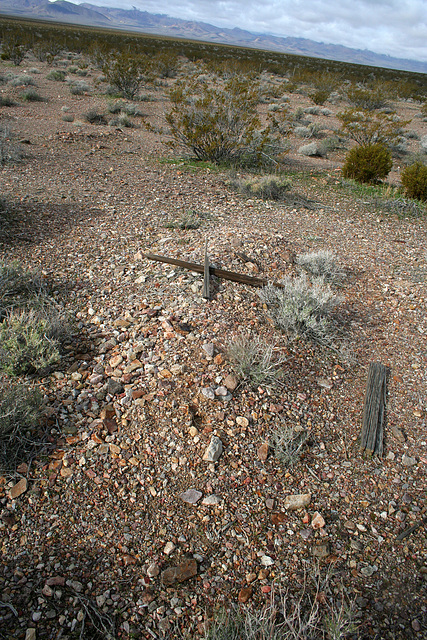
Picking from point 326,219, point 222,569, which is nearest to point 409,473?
point 222,569

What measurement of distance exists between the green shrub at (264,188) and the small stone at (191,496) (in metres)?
6.35

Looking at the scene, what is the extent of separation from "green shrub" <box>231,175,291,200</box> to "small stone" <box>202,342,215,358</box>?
497 centimetres

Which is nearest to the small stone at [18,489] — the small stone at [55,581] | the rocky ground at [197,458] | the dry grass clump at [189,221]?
the rocky ground at [197,458]

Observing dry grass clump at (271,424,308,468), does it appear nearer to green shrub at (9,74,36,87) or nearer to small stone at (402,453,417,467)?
small stone at (402,453,417,467)

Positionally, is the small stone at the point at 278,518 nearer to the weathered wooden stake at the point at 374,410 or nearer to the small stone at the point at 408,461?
the weathered wooden stake at the point at 374,410

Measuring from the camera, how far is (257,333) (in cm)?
386

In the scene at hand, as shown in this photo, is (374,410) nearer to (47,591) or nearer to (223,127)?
(47,591)

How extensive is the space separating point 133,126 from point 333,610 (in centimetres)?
1314

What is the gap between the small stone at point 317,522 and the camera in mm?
2438

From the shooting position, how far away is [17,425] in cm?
257

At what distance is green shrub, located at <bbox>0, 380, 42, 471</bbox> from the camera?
2.51 metres

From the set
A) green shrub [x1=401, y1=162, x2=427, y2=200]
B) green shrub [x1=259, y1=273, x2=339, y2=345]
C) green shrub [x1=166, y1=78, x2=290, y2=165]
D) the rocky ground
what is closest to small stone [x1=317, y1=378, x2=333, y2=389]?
the rocky ground

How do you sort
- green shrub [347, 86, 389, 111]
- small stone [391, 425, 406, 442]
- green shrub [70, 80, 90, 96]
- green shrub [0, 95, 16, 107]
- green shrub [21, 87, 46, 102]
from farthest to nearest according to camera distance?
green shrub [347, 86, 389, 111], green shrub [70, 80, 90, 96], green shrub [21, 87, 46, 102], green shrub [0, 95, 16, 107], small stone [391, 425, 406, 442]

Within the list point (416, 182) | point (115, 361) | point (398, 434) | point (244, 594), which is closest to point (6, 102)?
point (416, 182)
